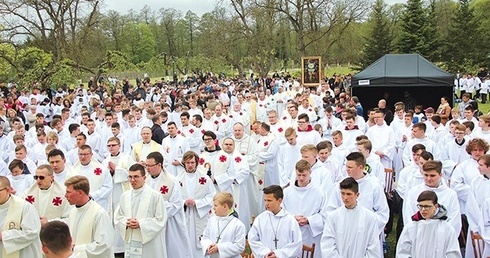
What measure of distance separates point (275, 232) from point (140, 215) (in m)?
1.75

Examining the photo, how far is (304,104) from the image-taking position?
16281 mm

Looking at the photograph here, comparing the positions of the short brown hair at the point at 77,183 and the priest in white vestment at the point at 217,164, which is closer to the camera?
the short brown hair at the point at 77,183

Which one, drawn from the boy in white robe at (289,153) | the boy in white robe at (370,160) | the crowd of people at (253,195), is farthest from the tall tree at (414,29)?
the boy in white robe at (370,160)

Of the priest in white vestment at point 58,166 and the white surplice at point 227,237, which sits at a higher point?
the priest in white vestment at point 58,166

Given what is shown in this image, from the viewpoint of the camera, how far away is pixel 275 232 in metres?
5.89

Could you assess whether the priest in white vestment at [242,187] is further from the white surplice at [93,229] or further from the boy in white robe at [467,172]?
the white surplice at [93,229]

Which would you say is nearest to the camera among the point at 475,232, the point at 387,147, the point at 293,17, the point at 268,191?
the point at 268,191

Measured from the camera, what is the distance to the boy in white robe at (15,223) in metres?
5.77

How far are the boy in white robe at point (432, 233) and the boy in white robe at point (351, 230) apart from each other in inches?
16.6

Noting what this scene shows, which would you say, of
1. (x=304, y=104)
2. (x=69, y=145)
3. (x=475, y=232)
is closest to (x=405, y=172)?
(x=475, y=232)

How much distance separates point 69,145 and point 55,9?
71.2 feet

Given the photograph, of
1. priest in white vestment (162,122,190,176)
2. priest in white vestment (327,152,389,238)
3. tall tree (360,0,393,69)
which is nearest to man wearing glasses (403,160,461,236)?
priest in white vestment (327,152,389,238)

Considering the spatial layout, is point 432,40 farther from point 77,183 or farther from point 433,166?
point 77,183

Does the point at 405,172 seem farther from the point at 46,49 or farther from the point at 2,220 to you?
the point at 46,49
